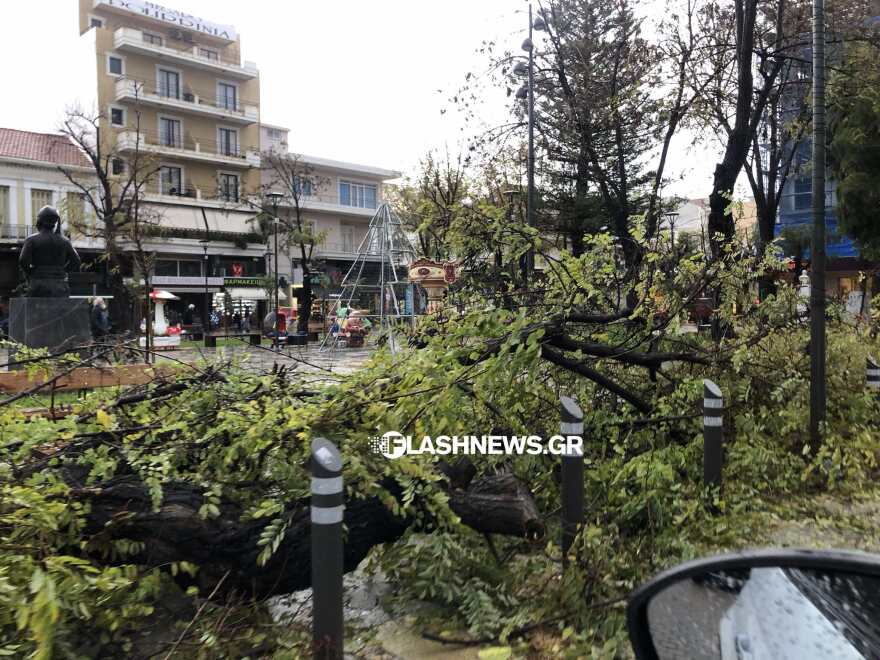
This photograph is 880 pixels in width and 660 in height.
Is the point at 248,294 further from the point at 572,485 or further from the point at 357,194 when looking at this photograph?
the point at 572,485

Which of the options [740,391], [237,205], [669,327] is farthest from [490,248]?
[237,205]

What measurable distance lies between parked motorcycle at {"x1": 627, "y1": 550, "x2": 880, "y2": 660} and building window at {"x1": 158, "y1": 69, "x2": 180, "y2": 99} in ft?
165

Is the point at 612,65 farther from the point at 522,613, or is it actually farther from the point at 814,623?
the point at 814,623

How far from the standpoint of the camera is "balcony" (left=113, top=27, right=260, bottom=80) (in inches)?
1677

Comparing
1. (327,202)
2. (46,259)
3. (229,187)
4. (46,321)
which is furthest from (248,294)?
(46,321)

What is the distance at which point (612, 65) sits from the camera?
1678 cm

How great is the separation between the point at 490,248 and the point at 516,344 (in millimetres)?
2734

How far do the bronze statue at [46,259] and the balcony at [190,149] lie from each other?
31.0 meters

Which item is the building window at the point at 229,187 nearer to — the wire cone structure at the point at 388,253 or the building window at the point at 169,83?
the building window at the point at 169,83

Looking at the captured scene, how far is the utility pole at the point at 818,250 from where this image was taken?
613 centimetres

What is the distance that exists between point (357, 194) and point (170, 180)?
15.3 meters

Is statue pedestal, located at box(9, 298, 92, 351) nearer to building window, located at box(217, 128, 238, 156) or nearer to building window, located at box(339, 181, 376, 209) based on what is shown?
building window, located at box(217, 128, 238, 156)

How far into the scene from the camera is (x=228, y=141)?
48594mm

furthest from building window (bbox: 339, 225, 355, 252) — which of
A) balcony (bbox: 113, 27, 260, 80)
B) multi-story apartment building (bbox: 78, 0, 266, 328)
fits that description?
balcony (bbox: 113, 27, 260, 80)
